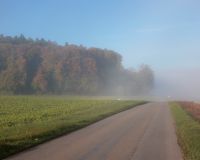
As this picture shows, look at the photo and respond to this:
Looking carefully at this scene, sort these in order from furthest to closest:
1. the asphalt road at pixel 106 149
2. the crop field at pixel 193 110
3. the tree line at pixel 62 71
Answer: the tree line at pixel 62 71, the crop field at pixel 193 110, the asphalt road at pixel 106 149

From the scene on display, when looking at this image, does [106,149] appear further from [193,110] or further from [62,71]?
[62,71]

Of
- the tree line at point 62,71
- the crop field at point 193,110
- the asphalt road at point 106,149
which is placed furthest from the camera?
the tree line at point 62,71

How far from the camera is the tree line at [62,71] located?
13338 centimetres

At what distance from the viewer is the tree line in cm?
13338

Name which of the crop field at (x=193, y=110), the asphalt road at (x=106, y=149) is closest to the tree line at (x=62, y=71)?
the crop field at (x=193, y=110)

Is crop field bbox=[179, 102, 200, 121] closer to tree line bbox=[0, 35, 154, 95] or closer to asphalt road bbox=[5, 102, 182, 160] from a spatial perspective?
asphalt road bbox=[5, 102, 182, 160]

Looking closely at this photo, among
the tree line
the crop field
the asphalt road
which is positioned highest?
the tree line

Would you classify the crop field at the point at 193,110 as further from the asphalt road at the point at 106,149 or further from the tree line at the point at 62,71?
the tree line at the point at 62,71

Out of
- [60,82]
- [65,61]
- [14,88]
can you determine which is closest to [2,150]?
[14,88]

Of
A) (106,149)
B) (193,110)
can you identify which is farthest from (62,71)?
(106,149)

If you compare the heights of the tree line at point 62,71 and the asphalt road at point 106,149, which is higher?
the tree line at point 62,71

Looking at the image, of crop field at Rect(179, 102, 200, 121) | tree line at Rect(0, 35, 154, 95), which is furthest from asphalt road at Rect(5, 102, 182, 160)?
tree line at Rect(0, 35, 154, 95)

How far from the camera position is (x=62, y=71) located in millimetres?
143500

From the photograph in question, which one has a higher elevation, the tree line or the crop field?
the tree line
